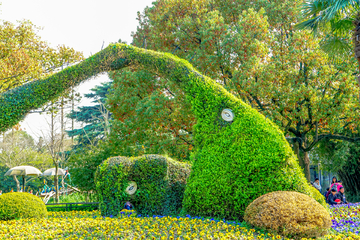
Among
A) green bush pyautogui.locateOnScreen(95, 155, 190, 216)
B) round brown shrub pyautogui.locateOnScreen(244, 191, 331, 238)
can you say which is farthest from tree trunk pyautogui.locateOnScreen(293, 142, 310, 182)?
round brown shrub pyautogui.locateOnScreen(244, 191, 331, 238)

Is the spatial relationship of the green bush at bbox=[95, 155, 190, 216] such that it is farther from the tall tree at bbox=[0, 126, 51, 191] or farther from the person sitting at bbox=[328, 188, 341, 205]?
the tall tree at bbox=[0, 126, 51, 191]

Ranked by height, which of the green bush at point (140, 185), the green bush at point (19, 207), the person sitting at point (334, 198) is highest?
the green bush at point (140, 185)

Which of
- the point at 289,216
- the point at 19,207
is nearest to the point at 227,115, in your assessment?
the point at 289,216

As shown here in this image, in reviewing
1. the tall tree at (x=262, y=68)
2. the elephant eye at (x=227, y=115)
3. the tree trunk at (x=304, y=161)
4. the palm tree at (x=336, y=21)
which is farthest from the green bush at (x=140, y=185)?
the tree trunk at (x=304, y=161)

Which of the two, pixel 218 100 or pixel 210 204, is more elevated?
pixel 218 100

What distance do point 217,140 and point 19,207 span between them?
19.8 ft

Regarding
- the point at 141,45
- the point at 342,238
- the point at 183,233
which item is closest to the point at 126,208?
the point at 183,233

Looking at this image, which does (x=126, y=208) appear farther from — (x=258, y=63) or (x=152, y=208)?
(x=258, y=63)

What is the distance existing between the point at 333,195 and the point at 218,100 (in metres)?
6.42

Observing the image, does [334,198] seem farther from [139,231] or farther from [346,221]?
[139,231]

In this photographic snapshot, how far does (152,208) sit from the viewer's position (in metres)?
7.87

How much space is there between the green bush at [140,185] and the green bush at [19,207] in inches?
96.3

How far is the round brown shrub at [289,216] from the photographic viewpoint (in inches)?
218

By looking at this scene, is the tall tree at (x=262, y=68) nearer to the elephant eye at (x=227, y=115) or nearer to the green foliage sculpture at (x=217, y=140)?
the green foliage sculpture at (x=217, y=140)
